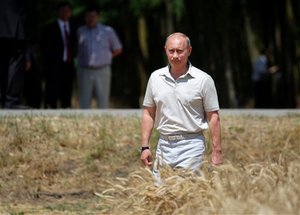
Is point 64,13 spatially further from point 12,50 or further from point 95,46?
point 12,50

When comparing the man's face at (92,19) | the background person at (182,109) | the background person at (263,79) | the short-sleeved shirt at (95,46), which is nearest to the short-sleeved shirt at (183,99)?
the background person at (182,109)

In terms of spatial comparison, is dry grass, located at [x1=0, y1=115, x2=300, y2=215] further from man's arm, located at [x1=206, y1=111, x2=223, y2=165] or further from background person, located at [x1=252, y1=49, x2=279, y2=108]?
background person, located at [x1=252, y1=49, x2=279, y2=108]

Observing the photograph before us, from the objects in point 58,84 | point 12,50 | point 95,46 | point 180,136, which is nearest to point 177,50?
point 180,136

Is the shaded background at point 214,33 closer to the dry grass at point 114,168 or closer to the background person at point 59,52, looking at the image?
the background person at point 59,52

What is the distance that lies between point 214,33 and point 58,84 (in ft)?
39.3

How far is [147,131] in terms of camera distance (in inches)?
396

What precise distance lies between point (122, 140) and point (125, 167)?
644mm

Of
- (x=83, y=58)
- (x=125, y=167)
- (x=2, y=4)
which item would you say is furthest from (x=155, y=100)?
(x=83, y=58)

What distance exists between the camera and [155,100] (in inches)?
392

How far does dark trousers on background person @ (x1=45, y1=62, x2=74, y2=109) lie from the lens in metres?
18.4

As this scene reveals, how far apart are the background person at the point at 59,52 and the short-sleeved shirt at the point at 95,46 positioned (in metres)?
0.16

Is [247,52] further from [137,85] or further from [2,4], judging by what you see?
[2,4]

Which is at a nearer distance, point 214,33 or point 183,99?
point 183,99

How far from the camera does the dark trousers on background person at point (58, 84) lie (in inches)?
723
